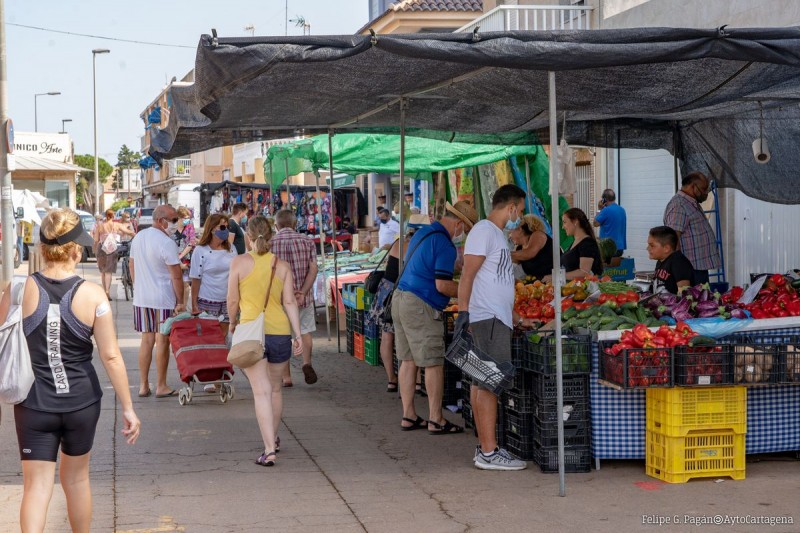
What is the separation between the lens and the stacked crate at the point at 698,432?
21.3ft

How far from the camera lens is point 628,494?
251 inches

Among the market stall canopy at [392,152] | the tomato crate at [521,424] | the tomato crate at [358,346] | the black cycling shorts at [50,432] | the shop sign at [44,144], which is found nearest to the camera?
the black cycling shorts at [50,432]

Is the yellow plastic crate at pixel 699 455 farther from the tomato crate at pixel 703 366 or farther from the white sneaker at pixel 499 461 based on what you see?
the white sneaker at pixel 499 461

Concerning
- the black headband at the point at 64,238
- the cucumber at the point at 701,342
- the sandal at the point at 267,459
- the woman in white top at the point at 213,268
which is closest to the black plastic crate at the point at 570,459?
the cucumber at the point at 701,342

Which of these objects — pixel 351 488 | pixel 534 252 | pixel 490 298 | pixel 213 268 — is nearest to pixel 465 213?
pixel 490 298

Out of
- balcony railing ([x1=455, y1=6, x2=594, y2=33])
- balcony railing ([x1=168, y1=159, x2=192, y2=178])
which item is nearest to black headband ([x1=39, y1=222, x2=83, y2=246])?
balcony railing ([x1=455, y1=6, x2=594, y2=33])

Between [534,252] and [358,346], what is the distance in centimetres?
290

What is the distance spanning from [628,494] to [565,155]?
228cm

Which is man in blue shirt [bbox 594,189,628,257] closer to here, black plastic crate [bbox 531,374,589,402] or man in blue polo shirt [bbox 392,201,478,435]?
man in blue polo shirt [bbox 392,201,478,435]

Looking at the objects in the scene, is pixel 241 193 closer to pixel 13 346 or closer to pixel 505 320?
pixel 505 320

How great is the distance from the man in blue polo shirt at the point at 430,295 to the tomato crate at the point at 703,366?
195cm

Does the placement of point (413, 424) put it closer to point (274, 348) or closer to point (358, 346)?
point (274, 348)

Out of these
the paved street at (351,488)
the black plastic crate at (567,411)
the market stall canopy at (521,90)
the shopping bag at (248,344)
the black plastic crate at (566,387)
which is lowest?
the paved street at (351,488)

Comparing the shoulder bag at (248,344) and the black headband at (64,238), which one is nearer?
the black headband at (64,238)
